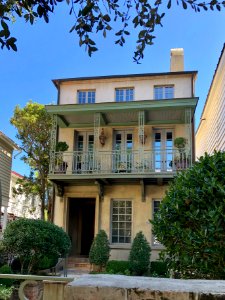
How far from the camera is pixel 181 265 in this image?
504 centimetres

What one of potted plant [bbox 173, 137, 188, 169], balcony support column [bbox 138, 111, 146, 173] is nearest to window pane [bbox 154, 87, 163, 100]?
balcony support column [bbox 138, 111, 146, 173]

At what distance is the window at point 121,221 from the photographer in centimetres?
1600

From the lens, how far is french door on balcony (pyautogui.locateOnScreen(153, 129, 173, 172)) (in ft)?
50.9

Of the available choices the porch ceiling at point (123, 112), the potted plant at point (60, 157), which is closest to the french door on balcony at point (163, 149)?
the porch ceiling at point (123, 112)

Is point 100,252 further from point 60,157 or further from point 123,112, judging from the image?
point 123,112

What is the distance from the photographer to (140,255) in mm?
14016

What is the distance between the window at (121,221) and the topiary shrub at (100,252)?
1158mm

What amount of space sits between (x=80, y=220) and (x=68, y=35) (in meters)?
15.4

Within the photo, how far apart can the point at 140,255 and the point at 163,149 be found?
4614 millimetres

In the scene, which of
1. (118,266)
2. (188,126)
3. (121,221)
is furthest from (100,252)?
(188,126)

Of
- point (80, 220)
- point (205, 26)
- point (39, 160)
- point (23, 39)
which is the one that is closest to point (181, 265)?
point (205, 26)

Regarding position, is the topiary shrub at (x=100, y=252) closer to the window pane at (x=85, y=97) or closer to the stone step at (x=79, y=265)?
the stone step at (x=79, y=265)

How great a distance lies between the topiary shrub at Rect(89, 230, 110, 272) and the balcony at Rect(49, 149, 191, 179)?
249cm

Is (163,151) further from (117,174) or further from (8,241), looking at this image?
(8,241)
